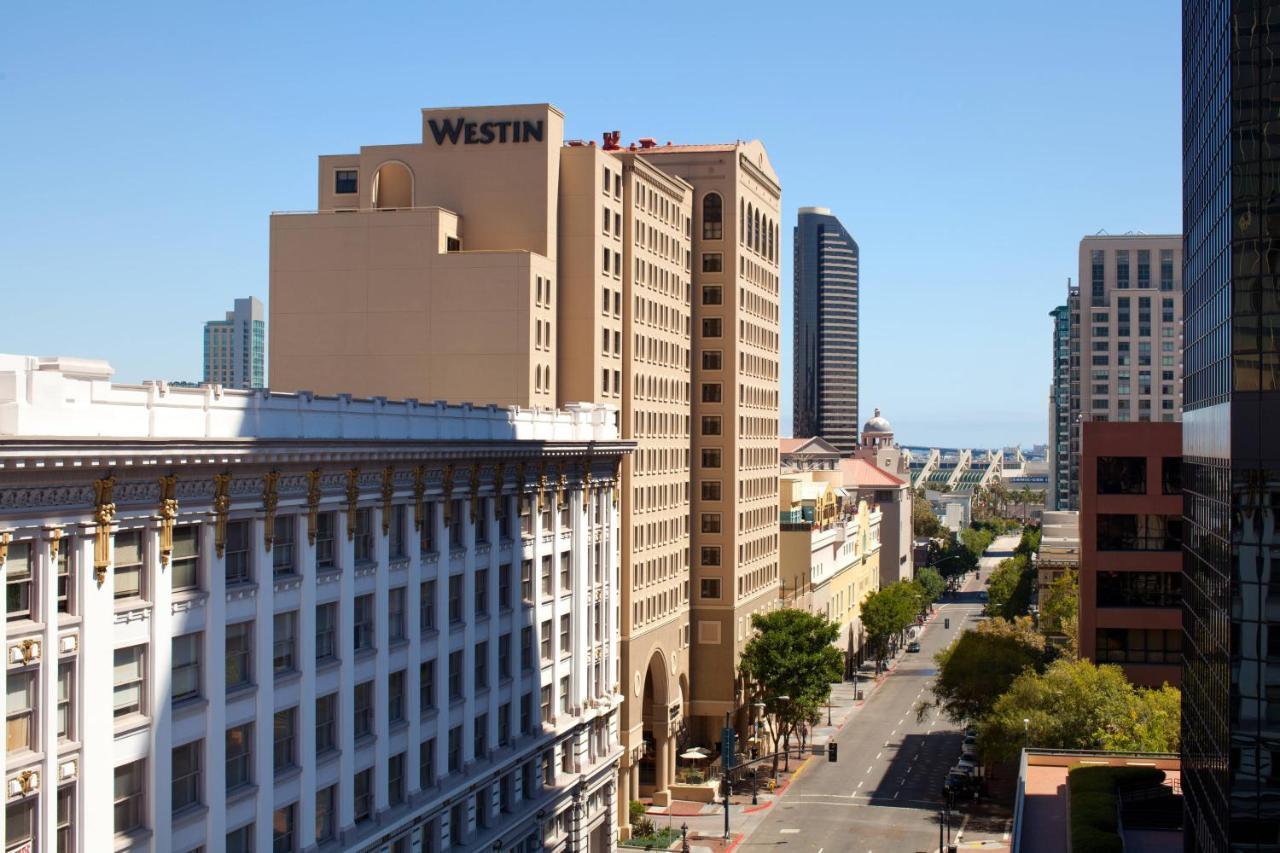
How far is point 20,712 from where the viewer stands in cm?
3912

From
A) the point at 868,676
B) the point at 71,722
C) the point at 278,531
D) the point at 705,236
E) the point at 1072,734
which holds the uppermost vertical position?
the point at 705,236

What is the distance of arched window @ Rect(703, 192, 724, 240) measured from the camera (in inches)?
5128

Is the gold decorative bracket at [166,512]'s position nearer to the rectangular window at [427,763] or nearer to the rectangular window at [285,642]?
the rectangular window at [285,642]

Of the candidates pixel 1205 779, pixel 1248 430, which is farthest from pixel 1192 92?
pixel 1205 779

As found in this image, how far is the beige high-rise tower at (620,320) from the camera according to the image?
295 feet

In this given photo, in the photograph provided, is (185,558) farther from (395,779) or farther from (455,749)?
(455,749)

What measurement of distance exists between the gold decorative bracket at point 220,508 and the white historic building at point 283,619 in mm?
72

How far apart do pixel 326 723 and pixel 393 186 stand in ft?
161

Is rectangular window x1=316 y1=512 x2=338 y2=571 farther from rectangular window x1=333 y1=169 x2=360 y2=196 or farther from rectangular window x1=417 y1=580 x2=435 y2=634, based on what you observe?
rectangular window x1=333 y1=169 x2=360 y2=196

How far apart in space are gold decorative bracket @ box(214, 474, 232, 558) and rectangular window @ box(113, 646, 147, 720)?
14.5 feet

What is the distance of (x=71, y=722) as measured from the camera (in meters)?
40.9

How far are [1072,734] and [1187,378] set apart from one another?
4354 cm

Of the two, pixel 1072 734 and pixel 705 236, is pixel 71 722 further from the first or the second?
pixel 705 236

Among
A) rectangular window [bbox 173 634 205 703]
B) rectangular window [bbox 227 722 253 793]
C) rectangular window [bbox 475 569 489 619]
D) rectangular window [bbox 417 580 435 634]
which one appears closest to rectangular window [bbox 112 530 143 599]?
rectangular window [bbox 173 634 205 703]
